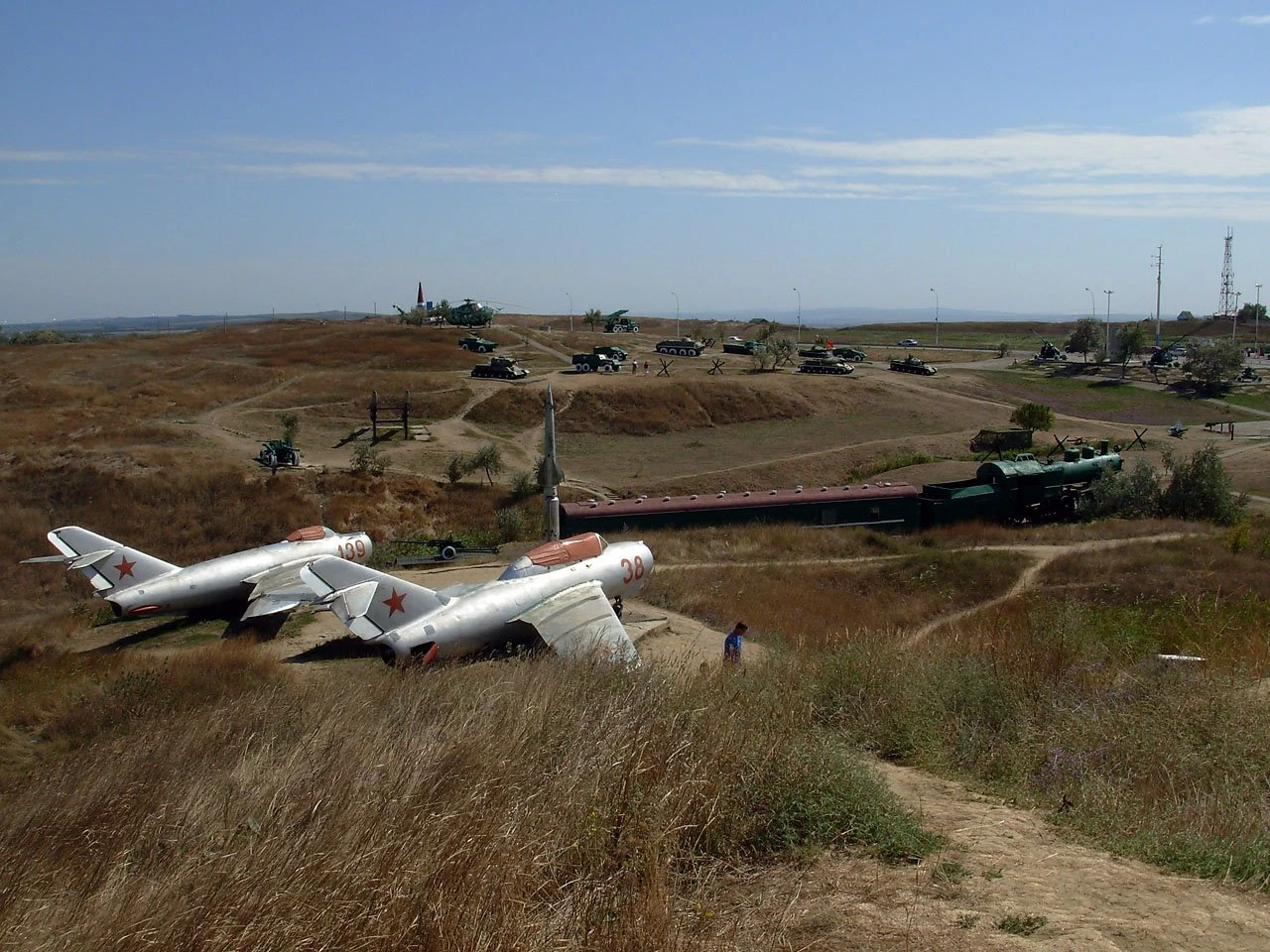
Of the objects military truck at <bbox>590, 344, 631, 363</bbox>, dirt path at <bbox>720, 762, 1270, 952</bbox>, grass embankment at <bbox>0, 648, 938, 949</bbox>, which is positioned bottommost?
dirt path at <bbox>720, 762, 1270, 952</bbox>

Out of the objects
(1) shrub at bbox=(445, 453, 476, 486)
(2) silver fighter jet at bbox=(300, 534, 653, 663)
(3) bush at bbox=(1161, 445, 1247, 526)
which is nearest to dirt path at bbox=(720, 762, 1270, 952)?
(2) silver fighter jet at bbox=(300, 534, 653, 663)

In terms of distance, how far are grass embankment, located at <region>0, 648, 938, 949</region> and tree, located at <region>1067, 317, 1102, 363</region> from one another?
10736 centimetres

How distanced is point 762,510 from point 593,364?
44.1 meters

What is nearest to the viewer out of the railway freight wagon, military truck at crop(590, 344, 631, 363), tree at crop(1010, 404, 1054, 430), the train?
the railway freight wagon

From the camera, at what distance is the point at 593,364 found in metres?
83.2

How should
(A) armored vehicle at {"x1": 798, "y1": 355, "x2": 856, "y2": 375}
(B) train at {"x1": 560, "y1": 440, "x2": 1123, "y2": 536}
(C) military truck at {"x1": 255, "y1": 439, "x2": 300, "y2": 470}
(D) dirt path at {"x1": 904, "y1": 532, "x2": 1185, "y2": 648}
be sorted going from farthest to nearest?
(A) armored vehicle at {"x1": 798, "y1": 355, "x2": 856, "y2": 375}
(C) military truck at {"x1": 255, "y1": 439, "x2": 300, "y2": 470}
(B) train at {"x1": 560, "y1": 440, "x2": 1123, "y2": 536}
(D) dirt path at {"x1": 904, "y1": 532, "x2": 1185, "y2": 648}

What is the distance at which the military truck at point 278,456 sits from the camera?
51.9 meters

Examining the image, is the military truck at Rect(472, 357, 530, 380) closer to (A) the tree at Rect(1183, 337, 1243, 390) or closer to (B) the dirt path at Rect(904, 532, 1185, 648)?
(B) the dirt path at Rect(904, 532, 1185, 648)

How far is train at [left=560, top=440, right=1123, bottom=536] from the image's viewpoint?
39.9m

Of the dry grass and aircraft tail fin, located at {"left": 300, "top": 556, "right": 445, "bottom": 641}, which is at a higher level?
aircraft tail fin, located at {"left": 300, "top": 556, "right": 445, "bottom": 641}

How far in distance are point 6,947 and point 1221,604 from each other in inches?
1066

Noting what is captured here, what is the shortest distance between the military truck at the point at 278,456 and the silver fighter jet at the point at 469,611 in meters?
32.4

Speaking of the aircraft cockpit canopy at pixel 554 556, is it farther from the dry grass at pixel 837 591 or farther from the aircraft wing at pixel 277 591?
the aircraft wing at pixel 277 591

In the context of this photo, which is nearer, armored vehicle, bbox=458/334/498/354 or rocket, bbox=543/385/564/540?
rocket, bbox=543/385/564/540
